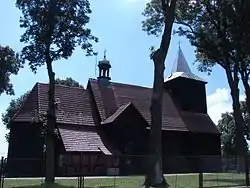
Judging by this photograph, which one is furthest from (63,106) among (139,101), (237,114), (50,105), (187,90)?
(187,90)

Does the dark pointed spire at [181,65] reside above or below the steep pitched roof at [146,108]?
above

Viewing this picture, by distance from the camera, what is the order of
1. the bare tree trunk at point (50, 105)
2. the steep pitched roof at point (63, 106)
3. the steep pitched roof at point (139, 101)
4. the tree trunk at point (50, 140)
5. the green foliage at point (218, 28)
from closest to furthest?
the tree trunk at point (50, 140), the bare tree trunk at point (50, 105), the green foliage at point (218, 28), the steep pitched roof at point (63, 106), the steep pitched roof at point (139, 101)

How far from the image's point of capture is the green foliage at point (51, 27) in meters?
23.8

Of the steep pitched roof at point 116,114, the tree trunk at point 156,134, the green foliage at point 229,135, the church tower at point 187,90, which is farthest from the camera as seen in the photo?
the green foliage at point 229,135

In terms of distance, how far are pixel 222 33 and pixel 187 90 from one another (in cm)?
1706

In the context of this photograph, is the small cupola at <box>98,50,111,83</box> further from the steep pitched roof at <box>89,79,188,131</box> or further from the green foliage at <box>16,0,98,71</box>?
the green foliage at <box>16,0,98,71</box>

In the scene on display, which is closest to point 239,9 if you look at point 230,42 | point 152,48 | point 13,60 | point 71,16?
point 230,42

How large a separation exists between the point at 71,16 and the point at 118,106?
1888 centimetres

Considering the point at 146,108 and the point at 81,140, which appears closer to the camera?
the point at 81,140

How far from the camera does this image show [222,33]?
3441 cm

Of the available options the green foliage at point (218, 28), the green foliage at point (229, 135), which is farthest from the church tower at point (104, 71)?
the green foliage at point (229, 135)

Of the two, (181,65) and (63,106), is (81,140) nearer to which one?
(63,106)

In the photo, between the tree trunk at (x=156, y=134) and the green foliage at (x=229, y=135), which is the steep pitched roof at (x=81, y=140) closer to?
the tree trunk at (x=156, y=134)

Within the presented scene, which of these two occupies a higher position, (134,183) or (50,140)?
(50,140)
